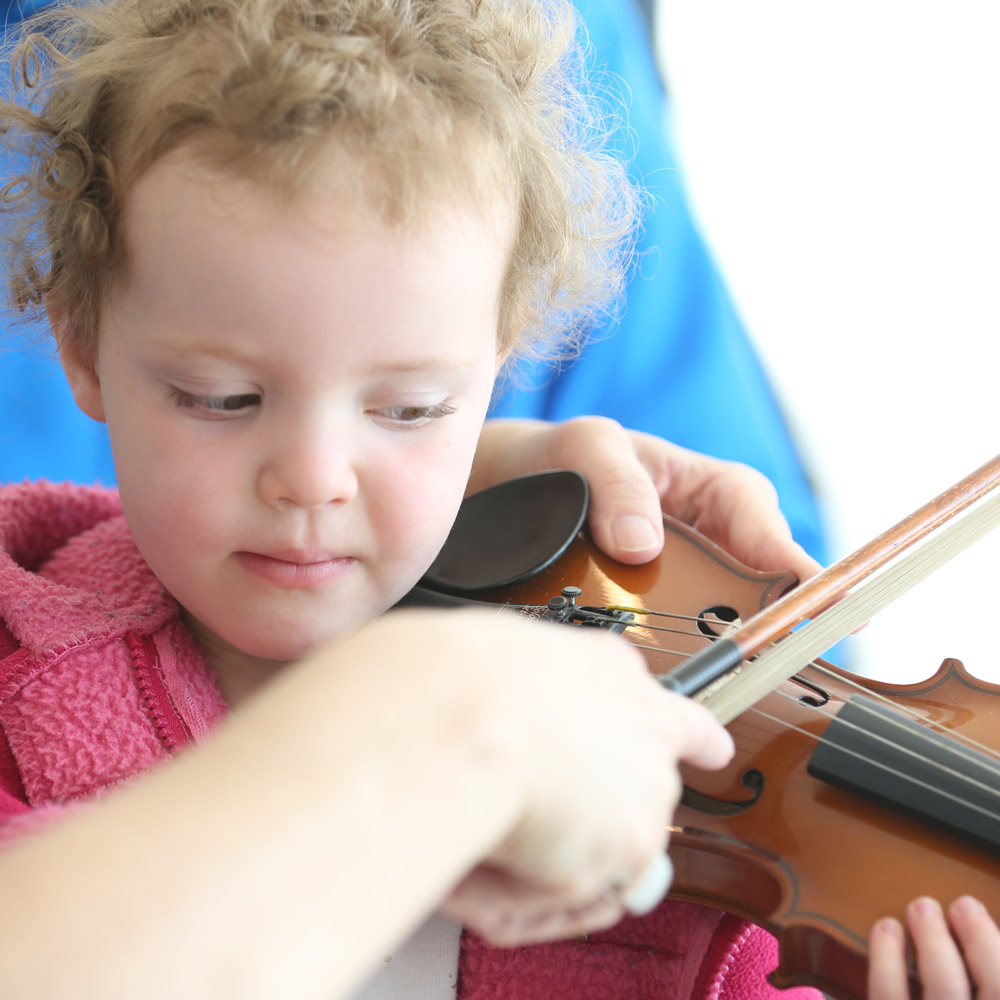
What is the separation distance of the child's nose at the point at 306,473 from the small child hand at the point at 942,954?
34cm

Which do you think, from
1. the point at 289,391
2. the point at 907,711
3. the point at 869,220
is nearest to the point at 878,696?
the point at 907,711

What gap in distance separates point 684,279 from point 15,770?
3.05 feet

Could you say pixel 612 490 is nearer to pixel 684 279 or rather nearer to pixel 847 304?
pixel 684 279

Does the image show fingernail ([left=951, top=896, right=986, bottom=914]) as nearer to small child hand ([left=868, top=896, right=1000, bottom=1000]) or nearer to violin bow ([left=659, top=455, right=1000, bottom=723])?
small child hand ([left=868, top=896, right=1000, bottom=1000])

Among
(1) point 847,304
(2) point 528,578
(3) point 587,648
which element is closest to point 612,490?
(2) point 528,578

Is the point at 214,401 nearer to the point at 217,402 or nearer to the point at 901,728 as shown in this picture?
the point at 217,402

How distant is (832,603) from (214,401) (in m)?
0.35

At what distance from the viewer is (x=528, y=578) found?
2.41ft

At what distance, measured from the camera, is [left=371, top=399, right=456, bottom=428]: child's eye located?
1.95 feet

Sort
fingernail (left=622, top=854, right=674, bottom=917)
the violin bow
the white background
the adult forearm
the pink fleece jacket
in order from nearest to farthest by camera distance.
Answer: the adult forearm
fingernail (left=622, top=854, right=674, bottom=917)
the violin bow
the pink fleece jacket
the white background

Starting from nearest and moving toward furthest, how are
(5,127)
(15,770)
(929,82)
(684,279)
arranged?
1. (15,770)
2. (5,127)
3. (684,279)
4. (929,82)

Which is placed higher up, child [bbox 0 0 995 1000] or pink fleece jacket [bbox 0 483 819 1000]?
child [bbox 0 0 995 1000]

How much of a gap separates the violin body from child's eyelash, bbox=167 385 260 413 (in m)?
0.28

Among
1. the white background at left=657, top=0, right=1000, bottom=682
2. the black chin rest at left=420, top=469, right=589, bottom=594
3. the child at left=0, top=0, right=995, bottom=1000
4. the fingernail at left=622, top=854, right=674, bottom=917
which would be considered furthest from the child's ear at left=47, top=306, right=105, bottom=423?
the white background at left=657, top=0, right=1000, bottom=682
